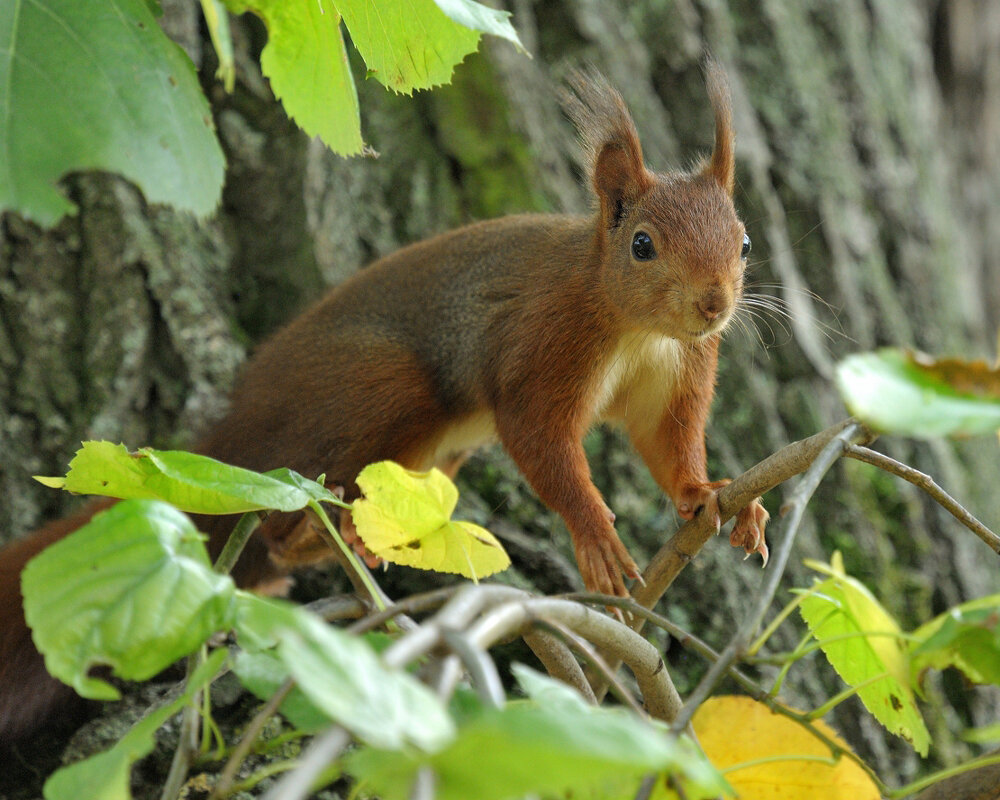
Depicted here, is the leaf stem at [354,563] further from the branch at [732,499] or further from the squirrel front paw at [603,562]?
the squirrel front paw at [603,562]

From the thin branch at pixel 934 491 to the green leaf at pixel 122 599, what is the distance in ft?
2.03

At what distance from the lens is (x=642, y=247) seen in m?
1.85

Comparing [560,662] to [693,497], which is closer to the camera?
[560,662]

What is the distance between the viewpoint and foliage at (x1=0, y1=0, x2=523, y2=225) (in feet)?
2.62

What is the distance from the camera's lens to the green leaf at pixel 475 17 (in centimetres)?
89

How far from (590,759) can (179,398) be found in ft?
5.87

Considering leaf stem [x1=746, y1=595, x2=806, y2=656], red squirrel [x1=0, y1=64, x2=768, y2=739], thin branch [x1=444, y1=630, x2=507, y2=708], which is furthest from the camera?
red squirrel [x1=0, y1=64, x2=768, y2=739]

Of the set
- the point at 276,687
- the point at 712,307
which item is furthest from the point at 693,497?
the point at 276,687

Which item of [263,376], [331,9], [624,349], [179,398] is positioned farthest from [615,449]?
[331,9]

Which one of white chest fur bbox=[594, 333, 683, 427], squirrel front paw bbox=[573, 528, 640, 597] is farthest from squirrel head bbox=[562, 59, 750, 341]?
squirrel front paw bbox=[573, 528, 640, 597]

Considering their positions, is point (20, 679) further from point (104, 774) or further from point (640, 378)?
point (640, 378)

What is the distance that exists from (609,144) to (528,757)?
1.66 meters

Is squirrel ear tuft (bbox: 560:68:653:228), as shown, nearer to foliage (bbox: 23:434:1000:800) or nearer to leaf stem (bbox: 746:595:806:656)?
foliage (bbox: 23:434:1000:800)

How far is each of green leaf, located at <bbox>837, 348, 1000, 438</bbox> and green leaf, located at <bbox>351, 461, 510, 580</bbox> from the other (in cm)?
48
